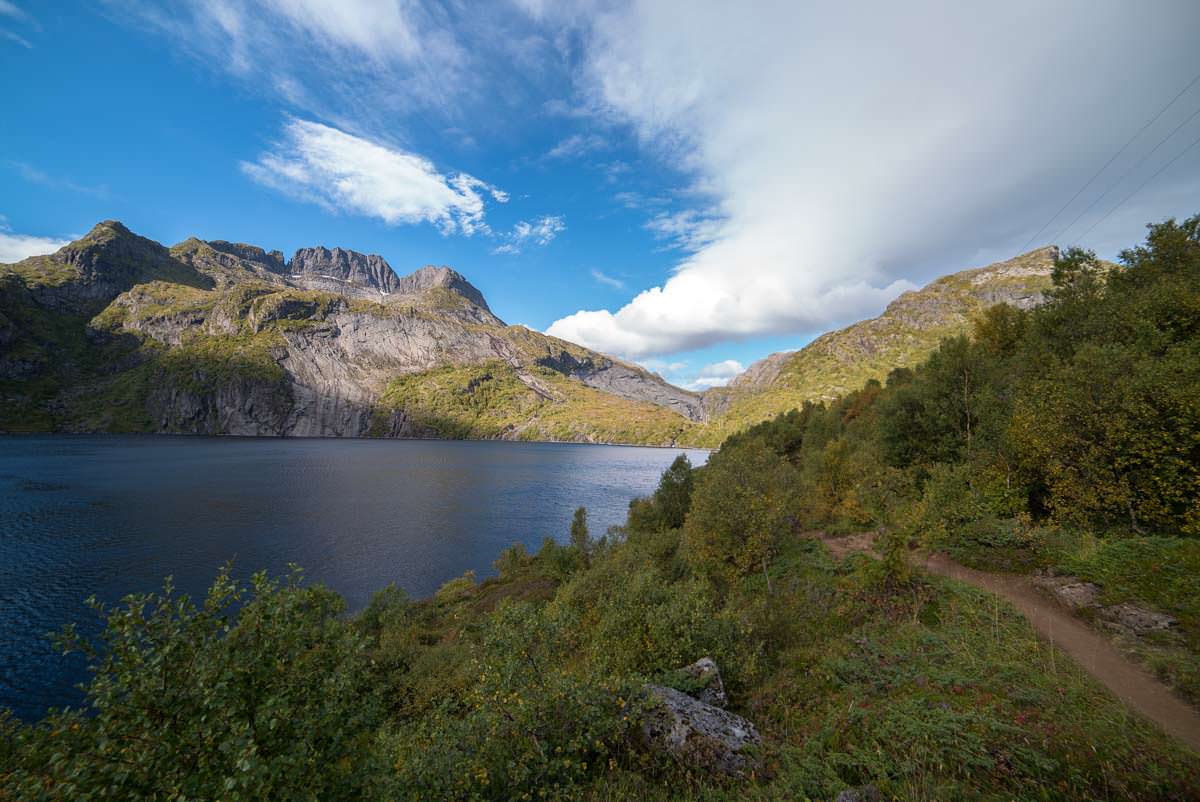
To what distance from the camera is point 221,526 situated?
68250 millimetres

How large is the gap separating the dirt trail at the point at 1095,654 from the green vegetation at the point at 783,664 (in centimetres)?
57

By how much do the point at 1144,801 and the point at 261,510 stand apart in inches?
4091

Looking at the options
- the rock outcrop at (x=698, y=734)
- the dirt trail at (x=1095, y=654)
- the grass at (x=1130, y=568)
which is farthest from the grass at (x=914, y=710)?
the grass at (x=1130, y=568)

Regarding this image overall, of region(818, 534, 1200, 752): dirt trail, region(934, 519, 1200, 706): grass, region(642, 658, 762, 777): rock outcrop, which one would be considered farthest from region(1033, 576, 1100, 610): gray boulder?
region(642, 658, 762, 777): rock outcrop

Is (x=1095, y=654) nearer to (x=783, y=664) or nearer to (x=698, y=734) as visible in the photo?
(x=783, y=664)

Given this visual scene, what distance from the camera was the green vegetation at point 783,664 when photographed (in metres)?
6.67

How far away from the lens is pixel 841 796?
7.85 m

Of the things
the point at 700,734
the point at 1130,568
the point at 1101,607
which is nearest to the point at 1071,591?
the point at 1101,607

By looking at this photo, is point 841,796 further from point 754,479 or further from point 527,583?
point 527,583

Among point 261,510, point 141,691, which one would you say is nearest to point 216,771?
point 141,691

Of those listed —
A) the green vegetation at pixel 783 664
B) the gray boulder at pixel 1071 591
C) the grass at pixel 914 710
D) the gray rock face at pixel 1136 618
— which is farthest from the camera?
the gray boulder at pixel 1071 591

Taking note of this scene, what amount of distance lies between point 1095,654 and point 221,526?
94.0 meters

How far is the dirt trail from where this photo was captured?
31.5ft

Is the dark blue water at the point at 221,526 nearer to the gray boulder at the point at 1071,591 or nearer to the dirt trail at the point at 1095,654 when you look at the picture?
the dirt trail at the point at 1095,654
